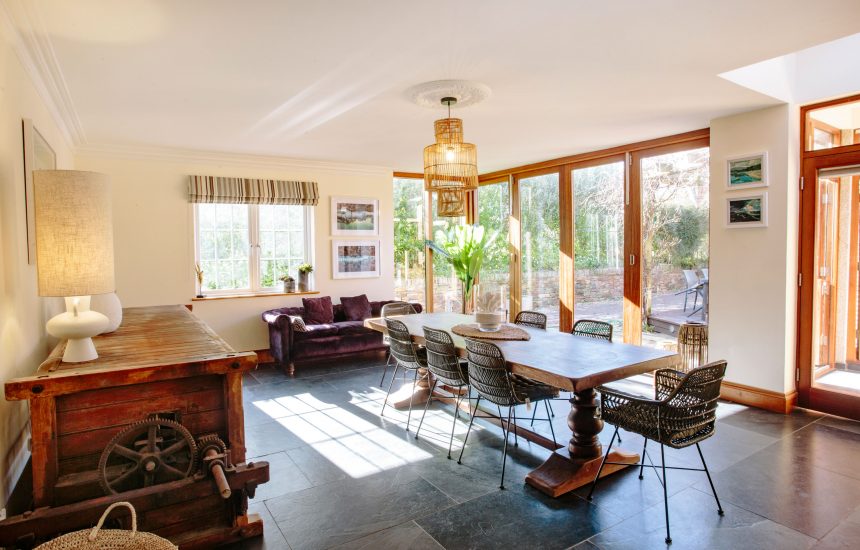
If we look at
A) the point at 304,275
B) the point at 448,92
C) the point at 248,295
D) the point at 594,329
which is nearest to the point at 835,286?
the point at 594,329

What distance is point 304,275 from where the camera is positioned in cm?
667

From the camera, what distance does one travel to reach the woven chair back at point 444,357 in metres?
3.53

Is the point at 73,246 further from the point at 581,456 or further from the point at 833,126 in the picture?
the point at 833,126

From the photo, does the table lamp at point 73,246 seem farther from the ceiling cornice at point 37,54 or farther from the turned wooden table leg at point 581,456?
the turned wooden table leg at point 581,456

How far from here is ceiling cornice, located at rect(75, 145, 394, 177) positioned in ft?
18.2

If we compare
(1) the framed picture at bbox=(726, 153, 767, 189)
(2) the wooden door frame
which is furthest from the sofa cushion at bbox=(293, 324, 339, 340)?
(2) the wooden door frame

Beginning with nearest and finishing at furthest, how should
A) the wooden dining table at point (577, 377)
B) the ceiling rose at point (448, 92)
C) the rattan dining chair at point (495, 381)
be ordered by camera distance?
the wooden dining table at point (577, 377), the rattan dining chair at point (495, 381), the ceiling rose at point (448, 92)

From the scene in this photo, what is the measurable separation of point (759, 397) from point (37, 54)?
19.2ft

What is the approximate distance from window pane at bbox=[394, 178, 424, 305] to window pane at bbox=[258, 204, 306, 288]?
153cm

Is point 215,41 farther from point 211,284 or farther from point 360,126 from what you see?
point 211,284

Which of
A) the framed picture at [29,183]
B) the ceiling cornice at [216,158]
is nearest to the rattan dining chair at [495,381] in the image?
the framed picture at [29,183]

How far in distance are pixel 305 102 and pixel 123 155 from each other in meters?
2.93

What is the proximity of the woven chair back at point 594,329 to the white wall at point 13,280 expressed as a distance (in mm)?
3558

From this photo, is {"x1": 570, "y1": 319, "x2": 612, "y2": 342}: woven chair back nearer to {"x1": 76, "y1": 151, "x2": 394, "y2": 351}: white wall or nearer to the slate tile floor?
the slate tile floor
